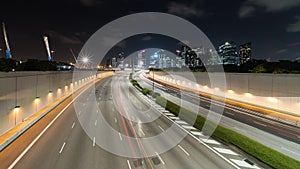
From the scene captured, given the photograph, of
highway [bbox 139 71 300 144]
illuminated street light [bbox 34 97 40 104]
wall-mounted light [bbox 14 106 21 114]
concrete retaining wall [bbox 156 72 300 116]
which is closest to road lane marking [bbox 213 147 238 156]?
highway [bbox 139 71 300 144]

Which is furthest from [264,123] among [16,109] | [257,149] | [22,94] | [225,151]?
[22,94]

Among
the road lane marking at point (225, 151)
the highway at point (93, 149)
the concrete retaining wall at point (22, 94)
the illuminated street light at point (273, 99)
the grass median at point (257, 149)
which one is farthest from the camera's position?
the illuminated street light at point (273, 99)

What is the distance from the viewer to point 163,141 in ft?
68.8

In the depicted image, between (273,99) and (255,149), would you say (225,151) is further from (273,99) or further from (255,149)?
(273,99)

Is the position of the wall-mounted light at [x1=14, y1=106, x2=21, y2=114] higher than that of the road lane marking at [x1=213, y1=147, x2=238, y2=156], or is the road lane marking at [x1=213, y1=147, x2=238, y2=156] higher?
the wall-mounted light at [x1=14, y1=106, x2=21, y2=114]

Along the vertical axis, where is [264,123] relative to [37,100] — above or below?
below

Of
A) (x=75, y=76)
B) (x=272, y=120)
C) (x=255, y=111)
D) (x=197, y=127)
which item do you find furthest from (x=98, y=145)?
(x=75, y=76)

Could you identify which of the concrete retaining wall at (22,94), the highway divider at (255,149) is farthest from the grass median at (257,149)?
the concrete retaining wall at (22,94)

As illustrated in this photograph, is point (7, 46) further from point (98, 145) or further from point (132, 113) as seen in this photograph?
point (98, 145)

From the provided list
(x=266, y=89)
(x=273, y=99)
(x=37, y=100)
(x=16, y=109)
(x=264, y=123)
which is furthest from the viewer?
(x=266, y=89)

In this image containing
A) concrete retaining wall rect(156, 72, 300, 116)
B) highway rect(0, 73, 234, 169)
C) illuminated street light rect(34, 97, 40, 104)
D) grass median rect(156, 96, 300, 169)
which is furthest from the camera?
concrete retaining wall rect(156, 72, 300, 116)

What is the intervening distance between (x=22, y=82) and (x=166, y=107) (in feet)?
91.3

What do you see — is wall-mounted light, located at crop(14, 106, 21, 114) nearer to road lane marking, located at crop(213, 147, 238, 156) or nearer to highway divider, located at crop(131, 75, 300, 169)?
highway divider, located at crop(131, 75, 300, 169)

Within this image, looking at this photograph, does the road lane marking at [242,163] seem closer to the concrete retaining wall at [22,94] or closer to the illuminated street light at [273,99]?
the illuminated street light at [273,99]
